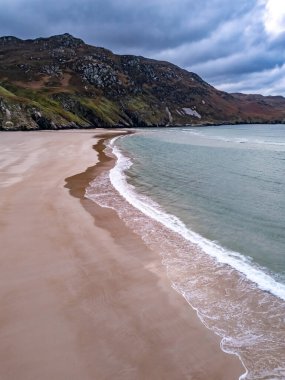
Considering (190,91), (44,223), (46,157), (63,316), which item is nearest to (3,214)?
(44,223)

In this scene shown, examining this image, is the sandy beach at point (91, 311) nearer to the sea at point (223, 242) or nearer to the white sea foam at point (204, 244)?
the sea at point (223, 242)

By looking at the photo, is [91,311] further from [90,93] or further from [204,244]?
[90,93]

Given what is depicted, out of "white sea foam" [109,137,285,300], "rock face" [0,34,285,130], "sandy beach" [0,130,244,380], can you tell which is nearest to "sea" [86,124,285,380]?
"white sea foam" [109,137,285,300]

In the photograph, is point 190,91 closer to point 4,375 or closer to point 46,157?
point 46,157

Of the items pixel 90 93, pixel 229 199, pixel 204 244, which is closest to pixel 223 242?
pixel 204 244

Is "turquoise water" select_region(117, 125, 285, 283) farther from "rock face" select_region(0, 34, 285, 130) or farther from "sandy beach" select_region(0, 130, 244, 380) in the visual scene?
"rock face" select_region(0, 34, 285, 130)

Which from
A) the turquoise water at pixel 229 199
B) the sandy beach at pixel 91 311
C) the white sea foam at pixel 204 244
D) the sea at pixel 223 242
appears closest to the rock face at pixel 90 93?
the turquoise water at pixel 229 199
